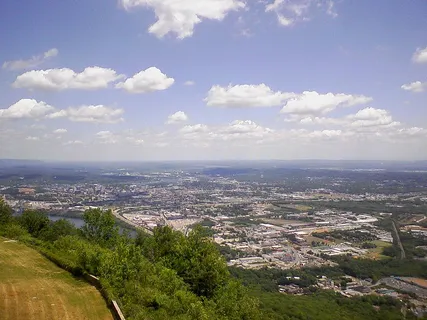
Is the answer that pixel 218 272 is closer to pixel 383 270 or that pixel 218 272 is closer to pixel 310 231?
pixel 383 270

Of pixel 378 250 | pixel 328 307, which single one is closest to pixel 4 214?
pixel 328 307

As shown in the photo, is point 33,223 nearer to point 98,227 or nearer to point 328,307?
point 98,227

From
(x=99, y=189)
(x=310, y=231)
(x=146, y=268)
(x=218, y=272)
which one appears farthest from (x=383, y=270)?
(x=99, y=189)

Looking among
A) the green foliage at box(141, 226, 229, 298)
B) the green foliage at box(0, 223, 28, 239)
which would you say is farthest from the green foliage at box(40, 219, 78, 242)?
the green foliage at box(141, 226, 229, 298)

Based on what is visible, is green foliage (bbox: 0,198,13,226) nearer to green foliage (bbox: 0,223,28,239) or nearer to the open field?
green foliage (bbox: 0,223,28,239)

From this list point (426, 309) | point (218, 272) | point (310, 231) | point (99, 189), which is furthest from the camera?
point (99, 189)

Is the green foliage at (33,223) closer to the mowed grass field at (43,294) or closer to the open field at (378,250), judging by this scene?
the mowed grass field at (43,294)

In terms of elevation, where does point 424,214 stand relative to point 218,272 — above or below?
below
